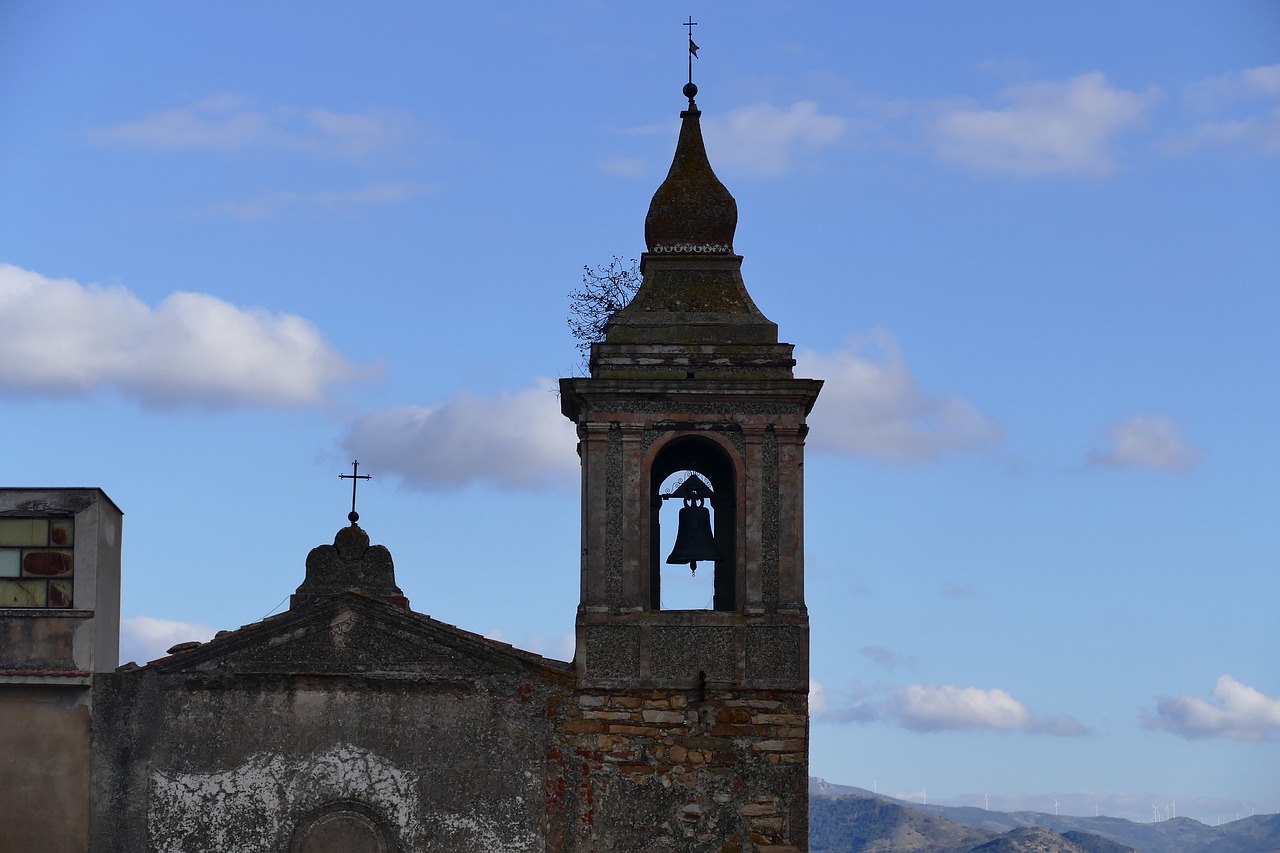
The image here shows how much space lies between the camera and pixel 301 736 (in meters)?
17.5

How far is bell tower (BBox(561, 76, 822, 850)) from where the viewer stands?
1755 cm

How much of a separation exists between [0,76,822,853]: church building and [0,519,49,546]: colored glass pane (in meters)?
0.02

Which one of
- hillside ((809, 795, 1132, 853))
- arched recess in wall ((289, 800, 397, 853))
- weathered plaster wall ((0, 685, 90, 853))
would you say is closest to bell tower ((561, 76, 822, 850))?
arched recess in wall ((289, 800, 397, 853))

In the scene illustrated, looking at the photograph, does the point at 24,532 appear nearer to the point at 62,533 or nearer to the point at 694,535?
the point at 62,533

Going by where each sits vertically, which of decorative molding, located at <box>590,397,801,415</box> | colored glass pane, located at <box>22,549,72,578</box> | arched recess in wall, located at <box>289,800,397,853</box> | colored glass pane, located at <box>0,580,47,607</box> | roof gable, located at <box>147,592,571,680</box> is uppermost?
decorative molding, located at <box>590,397,801,415</box>

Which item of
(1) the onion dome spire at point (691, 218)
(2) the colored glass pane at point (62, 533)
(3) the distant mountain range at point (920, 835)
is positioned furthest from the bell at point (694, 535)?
(3) the distant mountain range at point (920, 835)

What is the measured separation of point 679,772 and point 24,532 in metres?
5.90

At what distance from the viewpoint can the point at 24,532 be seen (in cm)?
1788

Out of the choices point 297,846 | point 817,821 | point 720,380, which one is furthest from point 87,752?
point 817,821

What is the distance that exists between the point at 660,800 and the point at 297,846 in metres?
3.01

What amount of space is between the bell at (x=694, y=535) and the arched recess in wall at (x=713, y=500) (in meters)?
0.12

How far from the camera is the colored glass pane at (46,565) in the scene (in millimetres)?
17734

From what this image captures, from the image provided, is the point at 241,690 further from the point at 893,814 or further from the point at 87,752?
the point at 893,814

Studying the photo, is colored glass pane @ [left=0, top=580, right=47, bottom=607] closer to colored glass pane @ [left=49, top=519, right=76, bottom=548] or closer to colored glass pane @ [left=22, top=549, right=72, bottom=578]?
colored glass pane @ [left=22, top=549, right=72, bottom=578]
